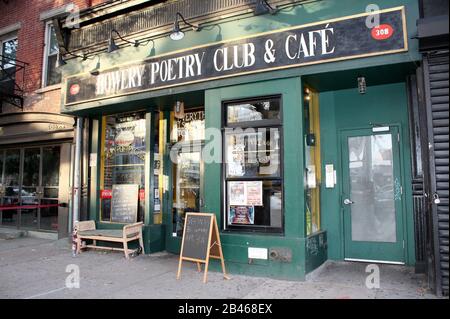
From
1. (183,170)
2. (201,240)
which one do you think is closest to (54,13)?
(183,170)

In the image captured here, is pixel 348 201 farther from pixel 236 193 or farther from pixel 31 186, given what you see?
pixel 31 186

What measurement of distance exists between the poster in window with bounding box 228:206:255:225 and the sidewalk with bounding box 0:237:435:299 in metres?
0.92

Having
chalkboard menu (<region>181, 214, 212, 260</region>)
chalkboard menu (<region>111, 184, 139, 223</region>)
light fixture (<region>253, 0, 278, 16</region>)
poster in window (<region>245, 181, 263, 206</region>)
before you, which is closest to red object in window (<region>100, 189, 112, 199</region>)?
chalkboard menu (<region>111, 184, 139, 223</region>)

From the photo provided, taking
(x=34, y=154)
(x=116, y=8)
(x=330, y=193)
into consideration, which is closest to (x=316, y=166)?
(x=330, y=193)

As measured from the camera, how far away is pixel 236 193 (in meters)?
6.63

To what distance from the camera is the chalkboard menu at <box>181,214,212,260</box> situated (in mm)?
6078

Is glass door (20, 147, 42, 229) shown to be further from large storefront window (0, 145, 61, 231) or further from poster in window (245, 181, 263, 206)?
poster in window (245, 181, 263, 206)

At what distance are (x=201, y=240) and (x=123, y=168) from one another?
3.53 metres

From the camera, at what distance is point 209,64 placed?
682cm

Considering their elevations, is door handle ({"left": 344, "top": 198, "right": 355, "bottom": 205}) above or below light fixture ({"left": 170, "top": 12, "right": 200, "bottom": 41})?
below

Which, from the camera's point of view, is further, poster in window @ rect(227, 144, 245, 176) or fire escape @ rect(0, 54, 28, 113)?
fire escape @ rect(0, 54, 28, 113)

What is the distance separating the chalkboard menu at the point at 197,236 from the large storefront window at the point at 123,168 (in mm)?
2389

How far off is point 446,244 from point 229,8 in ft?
16.5
